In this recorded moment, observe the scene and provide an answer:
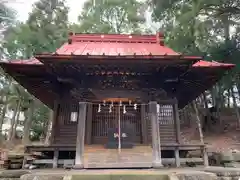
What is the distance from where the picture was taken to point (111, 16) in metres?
21.5

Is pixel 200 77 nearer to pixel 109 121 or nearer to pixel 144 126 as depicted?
pixel 144 126

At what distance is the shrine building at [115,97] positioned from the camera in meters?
6.43

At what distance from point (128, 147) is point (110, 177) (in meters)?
2.32

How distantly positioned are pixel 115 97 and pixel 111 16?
15.9 metres

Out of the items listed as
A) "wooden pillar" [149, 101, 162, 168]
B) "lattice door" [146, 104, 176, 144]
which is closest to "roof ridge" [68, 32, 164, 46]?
"lattice door" [146, 104, 176, 144]

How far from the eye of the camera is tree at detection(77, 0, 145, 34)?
65.5ft

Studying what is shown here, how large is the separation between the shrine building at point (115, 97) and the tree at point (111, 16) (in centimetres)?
1139

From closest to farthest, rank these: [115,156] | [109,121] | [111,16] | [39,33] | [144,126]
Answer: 1. [115,156]
2. [144,126]
3. [109,121]
4. [39,33]
5. [111,16]

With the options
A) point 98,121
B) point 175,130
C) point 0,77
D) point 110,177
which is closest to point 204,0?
point 175,130

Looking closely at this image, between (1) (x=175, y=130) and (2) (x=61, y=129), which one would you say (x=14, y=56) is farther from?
(1) (x=175, y=130)

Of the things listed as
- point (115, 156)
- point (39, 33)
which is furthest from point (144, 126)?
point (39, 33)

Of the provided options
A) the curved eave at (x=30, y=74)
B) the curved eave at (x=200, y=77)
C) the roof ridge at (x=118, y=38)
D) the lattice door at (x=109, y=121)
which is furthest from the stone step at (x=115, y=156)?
the roof ridge at (x=118, y=38)

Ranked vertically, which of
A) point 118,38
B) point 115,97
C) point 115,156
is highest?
point 118,38

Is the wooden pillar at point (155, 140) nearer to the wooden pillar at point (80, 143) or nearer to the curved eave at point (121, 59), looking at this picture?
the curved eave at point (121, 59)
